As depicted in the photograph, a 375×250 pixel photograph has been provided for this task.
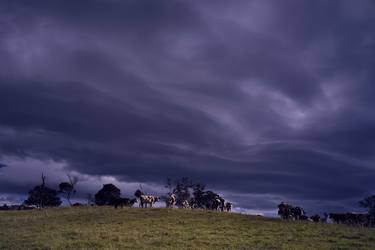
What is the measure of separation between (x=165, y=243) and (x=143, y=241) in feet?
6.70

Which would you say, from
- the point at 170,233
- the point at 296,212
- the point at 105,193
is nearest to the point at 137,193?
the point at 105,193

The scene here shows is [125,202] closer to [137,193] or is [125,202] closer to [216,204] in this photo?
[137,193]

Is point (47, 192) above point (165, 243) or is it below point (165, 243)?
above

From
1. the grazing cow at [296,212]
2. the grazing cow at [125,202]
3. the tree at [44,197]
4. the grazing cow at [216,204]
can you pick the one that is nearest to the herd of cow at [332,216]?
the grazing cow at [296,212]

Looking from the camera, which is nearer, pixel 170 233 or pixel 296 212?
pixel 170 233

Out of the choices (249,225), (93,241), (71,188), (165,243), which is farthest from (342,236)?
(71,188)

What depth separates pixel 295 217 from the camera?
221 feet

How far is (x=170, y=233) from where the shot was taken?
43531 millimetres

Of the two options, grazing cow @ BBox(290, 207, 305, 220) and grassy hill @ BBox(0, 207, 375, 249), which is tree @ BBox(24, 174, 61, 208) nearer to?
grassy hill @ BBox(0, 207, 375, 249)

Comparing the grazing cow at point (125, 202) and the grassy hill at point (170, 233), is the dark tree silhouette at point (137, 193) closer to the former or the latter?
the grazing cow at point (125, 202)

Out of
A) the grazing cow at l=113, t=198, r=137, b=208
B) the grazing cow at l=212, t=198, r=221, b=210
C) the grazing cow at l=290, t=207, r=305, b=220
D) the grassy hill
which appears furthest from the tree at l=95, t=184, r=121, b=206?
the grazing cow at l=290, t=207, r=305, b=220

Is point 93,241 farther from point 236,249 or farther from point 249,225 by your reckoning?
point 249,225

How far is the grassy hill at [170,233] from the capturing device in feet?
124

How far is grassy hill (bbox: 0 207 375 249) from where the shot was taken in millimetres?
37844
